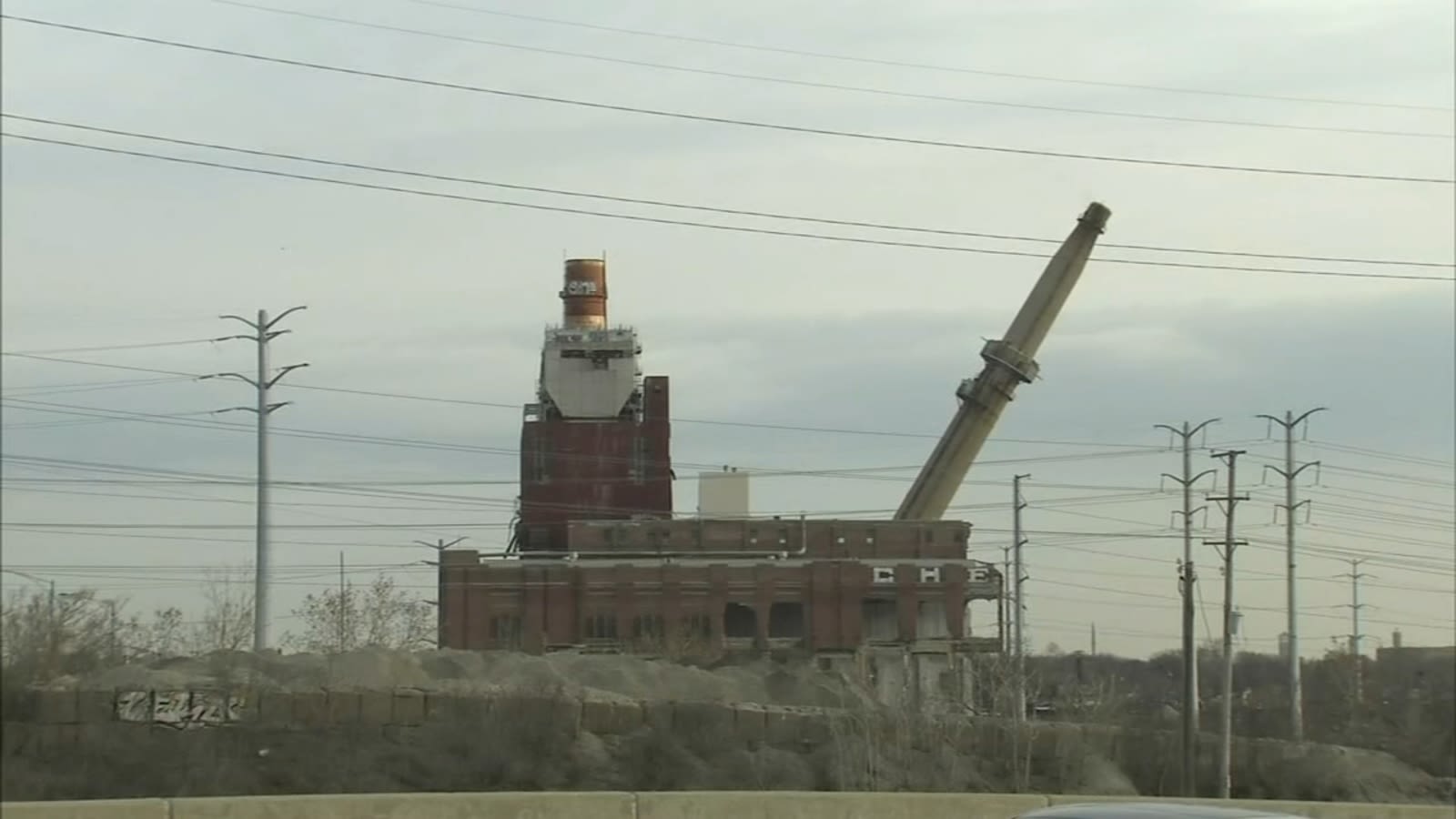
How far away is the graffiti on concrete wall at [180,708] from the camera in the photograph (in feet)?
126

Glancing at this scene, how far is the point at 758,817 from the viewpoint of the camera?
69.3 feet

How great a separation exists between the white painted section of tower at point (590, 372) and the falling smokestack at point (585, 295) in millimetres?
3498

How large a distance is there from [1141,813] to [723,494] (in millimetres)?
82457

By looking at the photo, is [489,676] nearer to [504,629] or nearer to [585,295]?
[504,629]

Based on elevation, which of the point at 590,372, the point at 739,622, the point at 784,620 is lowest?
the point at 739,622

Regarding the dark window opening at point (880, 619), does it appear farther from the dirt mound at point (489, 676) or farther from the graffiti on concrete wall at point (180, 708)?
the graffiti on concrete wall at point (180, 708)

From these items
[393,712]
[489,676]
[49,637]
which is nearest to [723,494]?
[489,676]

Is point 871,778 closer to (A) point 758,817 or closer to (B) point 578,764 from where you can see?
(B) point 578,764

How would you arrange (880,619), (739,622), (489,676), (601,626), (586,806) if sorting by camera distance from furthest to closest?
(739,622) < (880,619) < (601,626) < (489,676) < (586,806)

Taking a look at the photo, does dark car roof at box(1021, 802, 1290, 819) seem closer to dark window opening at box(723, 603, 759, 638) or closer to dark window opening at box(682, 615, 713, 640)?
dark window opening at box(682, 615, 713, 640)

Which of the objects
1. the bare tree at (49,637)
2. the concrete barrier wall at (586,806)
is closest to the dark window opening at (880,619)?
the concrete barrier wall at (586,806)

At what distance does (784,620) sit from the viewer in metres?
85.4

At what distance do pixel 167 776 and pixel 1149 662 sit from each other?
266 feet

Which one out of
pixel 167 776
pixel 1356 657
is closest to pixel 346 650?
pixel 167 776
